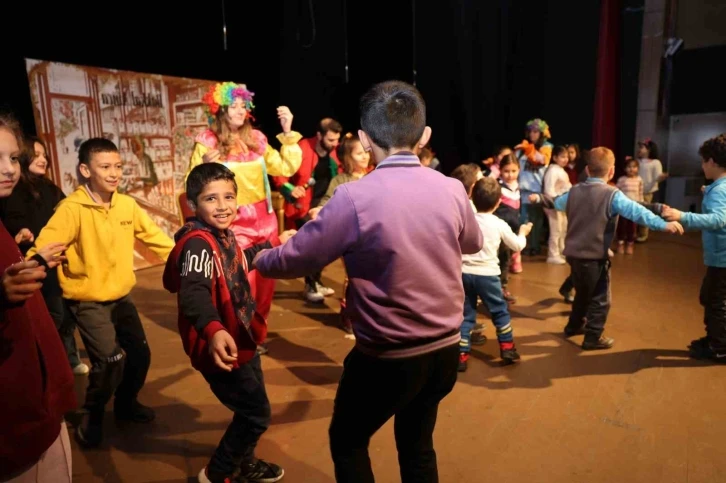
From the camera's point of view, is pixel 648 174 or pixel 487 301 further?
pixel 648 174

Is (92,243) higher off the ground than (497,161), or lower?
lower

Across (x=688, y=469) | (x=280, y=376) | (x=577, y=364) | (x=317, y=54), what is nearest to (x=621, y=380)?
(x=577, y=364)

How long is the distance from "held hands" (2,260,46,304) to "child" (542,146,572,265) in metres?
5.49

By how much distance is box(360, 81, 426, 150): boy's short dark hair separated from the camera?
1492 millimetres

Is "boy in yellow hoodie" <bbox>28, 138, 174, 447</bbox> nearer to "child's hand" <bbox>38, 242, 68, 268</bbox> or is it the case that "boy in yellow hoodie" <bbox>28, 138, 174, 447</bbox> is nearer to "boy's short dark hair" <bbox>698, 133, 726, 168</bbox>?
"child's hand" <bbox>38, 242, 68, 268</bbox>

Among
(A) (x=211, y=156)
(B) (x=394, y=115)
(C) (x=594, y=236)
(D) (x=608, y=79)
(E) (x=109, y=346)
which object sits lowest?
(E) (x=109, y=346)

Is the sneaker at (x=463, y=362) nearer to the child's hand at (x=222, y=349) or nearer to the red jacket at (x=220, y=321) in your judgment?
the red jacket at (x=220, y=321)

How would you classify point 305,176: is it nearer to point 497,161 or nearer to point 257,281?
point 257,281

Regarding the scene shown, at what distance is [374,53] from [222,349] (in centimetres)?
721

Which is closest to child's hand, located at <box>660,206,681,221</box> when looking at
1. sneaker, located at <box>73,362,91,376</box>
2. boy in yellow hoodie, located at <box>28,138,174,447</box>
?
boy in yellow hoodie, located at <box>28,138,174,447</box>

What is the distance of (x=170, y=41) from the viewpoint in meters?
5.95

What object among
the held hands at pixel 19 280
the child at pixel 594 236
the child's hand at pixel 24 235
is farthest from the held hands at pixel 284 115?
the held hands at pixel 19 280

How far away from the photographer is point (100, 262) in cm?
241

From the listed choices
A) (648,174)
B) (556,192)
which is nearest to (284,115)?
(556,192)
